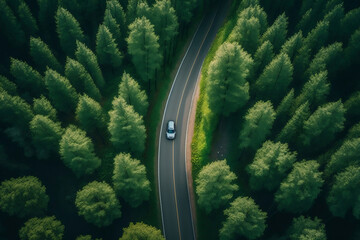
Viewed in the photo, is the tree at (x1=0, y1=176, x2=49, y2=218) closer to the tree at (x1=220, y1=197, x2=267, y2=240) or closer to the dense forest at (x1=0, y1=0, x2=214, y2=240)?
the dense forest at (x1=0, y1=0, x2=214, y2=240)

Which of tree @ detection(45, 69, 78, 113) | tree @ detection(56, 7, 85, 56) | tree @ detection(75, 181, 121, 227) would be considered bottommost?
tree @ detection(75, 181, 121, 227)

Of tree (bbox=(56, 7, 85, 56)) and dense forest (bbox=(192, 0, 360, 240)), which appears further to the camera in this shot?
tree (bbox=(56, 7, 85, 56))

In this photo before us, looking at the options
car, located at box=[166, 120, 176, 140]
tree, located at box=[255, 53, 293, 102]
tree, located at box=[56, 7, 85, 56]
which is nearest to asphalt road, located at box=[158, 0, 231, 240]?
car, located at box=[166, 120, 176, 140]

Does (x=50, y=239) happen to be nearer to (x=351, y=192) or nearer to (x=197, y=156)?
(x=197, y=156)

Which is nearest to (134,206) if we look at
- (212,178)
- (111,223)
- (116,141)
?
(111,223)

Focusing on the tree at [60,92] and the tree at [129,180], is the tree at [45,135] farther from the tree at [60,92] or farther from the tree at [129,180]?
the tree at [129,180]

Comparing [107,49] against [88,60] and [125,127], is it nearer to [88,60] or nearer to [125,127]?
[88,60]
